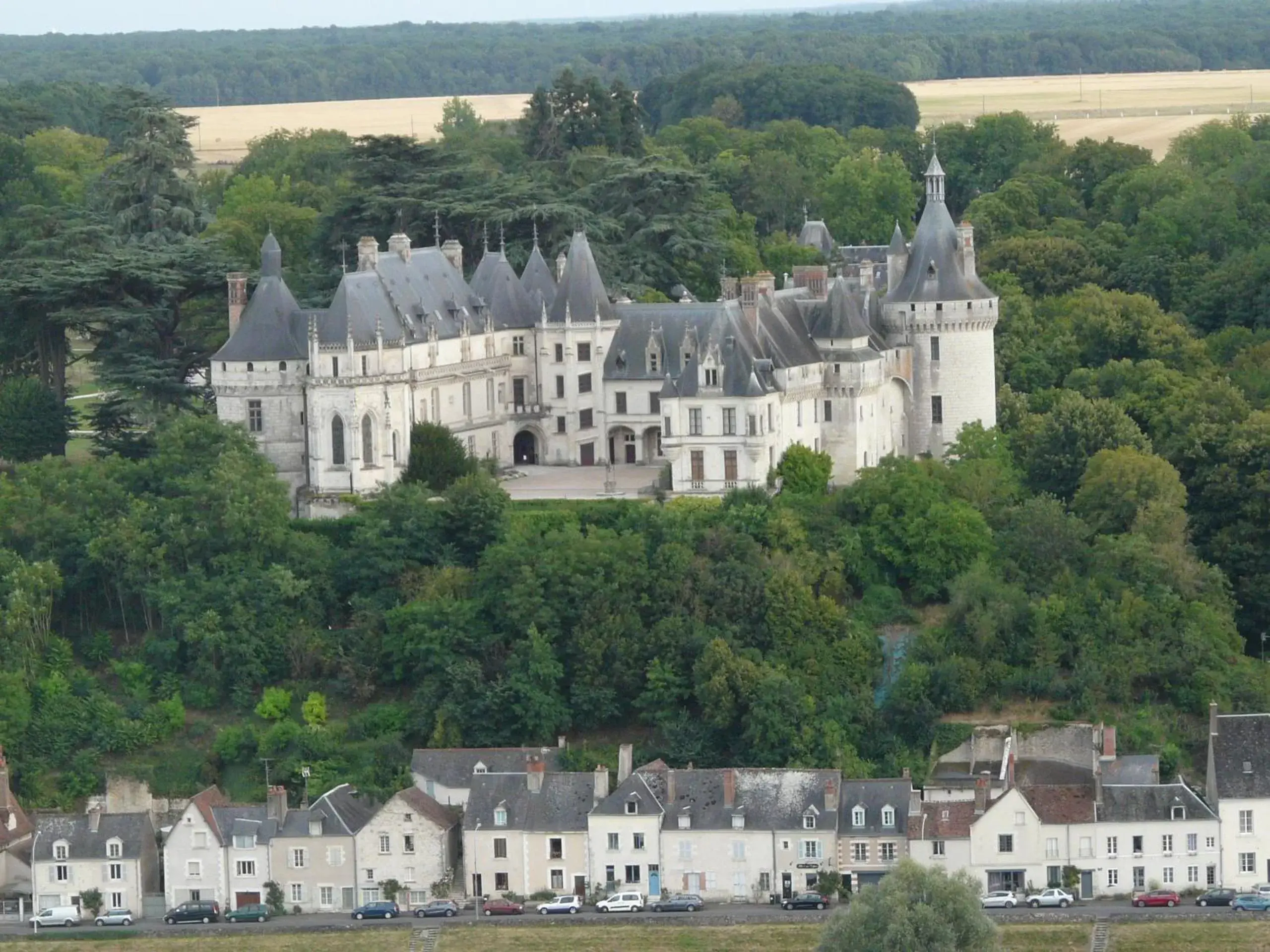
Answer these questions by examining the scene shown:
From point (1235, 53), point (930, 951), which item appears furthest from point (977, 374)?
point (1235, 53)

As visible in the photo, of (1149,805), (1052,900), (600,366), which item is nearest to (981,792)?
(1052,900)

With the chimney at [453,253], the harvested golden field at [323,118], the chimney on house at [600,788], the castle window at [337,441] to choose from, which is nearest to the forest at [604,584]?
the castle window at [337,441]

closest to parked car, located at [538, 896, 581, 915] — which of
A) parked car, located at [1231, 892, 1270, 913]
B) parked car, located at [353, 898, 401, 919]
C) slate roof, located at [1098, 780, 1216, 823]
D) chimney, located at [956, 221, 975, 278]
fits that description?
parked car, located at [353, 898, 401, 919]

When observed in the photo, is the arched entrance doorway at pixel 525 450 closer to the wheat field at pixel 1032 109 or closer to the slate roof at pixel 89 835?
the slate roof at pixel 89 835

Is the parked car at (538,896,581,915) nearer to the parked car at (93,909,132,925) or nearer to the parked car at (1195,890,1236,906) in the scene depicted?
the parked car at (93,909,132,925)

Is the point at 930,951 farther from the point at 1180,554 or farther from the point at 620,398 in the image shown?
the point at 620,398

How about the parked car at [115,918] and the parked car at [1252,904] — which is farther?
the parked car at [115,918]
